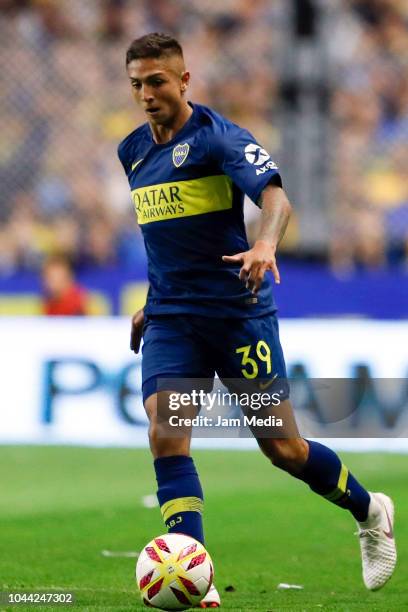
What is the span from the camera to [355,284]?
1241 cm

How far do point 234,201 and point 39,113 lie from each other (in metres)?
8.65

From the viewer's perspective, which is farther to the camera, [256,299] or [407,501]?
[407,501]

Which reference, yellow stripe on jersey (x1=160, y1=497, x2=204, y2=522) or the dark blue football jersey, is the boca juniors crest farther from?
yellow stripe on jersey (x1=160, y1=497, x2=204, y2=522)

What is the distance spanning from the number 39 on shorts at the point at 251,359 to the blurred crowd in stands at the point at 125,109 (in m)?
7.62

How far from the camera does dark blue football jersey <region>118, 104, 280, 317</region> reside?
5.18 m

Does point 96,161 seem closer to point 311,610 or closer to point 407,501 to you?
point 407,501

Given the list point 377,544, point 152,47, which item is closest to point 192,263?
point 152,47

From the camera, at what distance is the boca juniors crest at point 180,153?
518 cm

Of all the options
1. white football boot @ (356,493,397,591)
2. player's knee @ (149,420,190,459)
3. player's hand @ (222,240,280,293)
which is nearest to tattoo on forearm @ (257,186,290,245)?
player's hand @ (222,240,280,293)

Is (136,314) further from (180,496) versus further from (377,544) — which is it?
(377,544)

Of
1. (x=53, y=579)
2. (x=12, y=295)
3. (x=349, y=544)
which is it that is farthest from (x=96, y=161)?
(x=53, y=579)

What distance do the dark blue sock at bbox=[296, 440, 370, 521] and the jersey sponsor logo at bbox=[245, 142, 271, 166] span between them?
123 centimetres

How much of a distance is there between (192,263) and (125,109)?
28.7ft

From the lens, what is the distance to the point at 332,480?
5.46 metres
